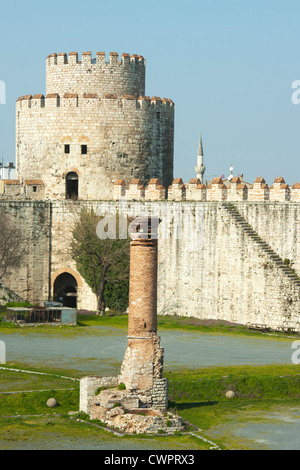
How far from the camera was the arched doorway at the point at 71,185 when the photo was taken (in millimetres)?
47781

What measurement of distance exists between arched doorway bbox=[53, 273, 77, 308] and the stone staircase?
28.9ft

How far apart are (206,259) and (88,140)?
848 centimetres

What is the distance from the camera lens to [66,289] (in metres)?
47.8

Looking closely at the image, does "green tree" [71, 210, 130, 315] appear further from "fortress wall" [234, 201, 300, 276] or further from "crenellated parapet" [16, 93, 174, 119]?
"fortress wall" [234, 201, 300, 276]

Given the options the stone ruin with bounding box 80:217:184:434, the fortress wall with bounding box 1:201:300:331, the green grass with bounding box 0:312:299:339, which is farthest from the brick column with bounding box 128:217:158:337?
the fortress wall with bounding box 1:201:300:331

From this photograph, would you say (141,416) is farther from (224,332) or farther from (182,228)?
(182,228)

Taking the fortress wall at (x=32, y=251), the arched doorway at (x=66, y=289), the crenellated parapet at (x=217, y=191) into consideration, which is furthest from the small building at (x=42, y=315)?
the crenellated parapet at (x=217, y=191)

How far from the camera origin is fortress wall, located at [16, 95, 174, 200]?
156 ft

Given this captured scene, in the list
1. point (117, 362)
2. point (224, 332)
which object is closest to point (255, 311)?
point (224, 332)

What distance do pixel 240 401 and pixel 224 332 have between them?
11.3m

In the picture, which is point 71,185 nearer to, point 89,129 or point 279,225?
point 89,129

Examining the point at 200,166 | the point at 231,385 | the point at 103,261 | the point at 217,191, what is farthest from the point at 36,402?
the point at 200,166

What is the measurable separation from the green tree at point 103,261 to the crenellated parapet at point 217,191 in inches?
63.4

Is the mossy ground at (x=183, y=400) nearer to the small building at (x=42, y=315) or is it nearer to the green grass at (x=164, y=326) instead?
the green grass at (x=164, y=326)
